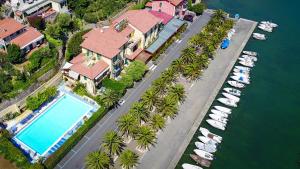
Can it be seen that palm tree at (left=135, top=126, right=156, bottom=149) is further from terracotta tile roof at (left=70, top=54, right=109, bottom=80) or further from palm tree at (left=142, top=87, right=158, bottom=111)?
terracotta tile roof at (left=70, top=54, right=109, bottom=80)

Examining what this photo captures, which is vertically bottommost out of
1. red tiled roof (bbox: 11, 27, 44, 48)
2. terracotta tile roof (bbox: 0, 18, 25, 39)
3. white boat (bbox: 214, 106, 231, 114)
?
white boat (bbox: 214, 106, 231, 114)

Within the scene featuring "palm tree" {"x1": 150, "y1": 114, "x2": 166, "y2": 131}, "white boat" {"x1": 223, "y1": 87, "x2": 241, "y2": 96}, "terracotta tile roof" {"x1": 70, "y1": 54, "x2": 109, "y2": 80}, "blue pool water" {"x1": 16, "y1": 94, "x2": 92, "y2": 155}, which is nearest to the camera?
"blue pool water" {"x1": 16, "y1": 94, "x2": 92, "y2": 155}

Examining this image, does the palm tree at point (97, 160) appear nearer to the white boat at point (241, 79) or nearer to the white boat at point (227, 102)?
the white boat at point (227, 102)

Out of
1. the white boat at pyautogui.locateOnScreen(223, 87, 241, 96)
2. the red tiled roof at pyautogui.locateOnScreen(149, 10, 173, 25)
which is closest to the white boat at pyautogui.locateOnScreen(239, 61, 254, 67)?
the white boat at pyautogui.locateOnScreen(223, 87, 241, 96)

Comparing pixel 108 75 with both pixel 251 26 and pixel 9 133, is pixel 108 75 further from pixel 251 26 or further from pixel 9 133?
pixel 251 26

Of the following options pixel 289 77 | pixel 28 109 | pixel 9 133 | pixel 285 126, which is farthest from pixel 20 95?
pixel 289 77

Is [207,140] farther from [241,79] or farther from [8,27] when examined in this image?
[8,27]
